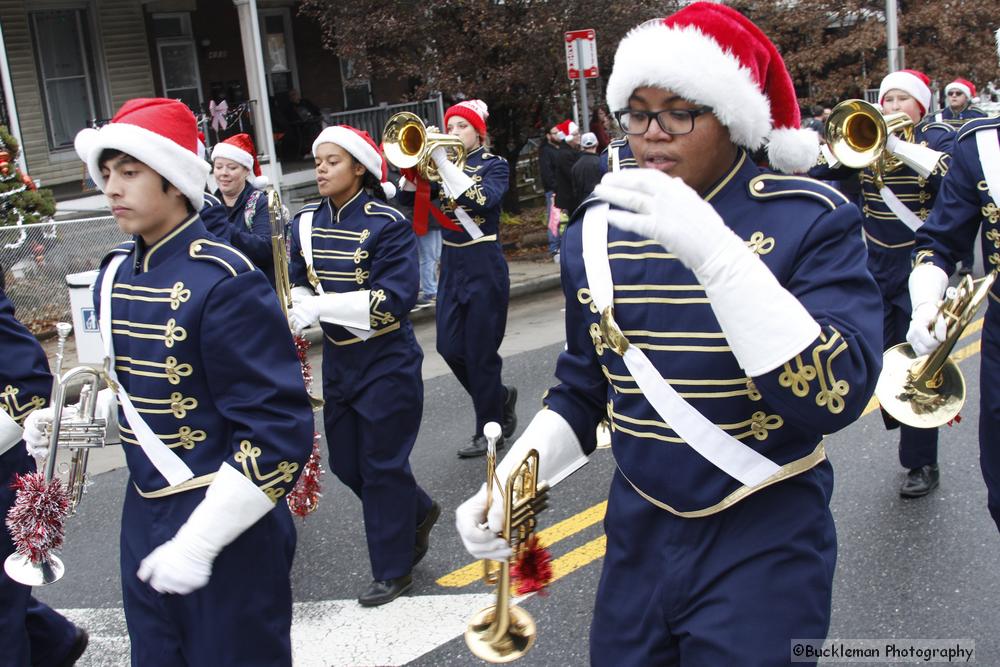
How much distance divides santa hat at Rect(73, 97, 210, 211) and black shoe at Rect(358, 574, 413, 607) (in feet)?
7.41

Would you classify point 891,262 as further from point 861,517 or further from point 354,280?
point 354,280

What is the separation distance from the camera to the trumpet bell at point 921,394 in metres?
4.18

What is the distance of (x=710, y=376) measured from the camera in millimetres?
2523

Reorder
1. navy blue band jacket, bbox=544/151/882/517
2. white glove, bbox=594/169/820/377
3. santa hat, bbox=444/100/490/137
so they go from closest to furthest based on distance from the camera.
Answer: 1. white glove, bbox=594/169/820/377
2. navy blue band jacket, bbox=544/151/882/517
3. santa hat, bbox=444/100/490/137

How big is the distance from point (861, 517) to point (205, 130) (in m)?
12.9

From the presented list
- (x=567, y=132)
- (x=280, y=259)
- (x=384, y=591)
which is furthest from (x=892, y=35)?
(x=384, y=591)

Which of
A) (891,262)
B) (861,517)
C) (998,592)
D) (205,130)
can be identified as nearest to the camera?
(998,592)

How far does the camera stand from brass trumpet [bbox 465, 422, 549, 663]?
259 cm

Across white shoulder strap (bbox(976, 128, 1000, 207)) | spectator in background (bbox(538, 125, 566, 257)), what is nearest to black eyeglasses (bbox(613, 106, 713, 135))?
white shoulder strap (bbox(976, 128, 1000, 207))

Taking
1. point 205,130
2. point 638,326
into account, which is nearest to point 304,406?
point 638,326

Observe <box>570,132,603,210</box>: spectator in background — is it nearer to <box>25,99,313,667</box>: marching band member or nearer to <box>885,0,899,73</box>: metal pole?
<box>885,0,899,73</box>: metal pole

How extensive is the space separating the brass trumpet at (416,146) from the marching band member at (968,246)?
3.70 m

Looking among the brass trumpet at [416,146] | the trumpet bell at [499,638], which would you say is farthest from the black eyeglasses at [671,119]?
the brass trumpet at [416,146]

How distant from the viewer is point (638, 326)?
2641 millimetres
